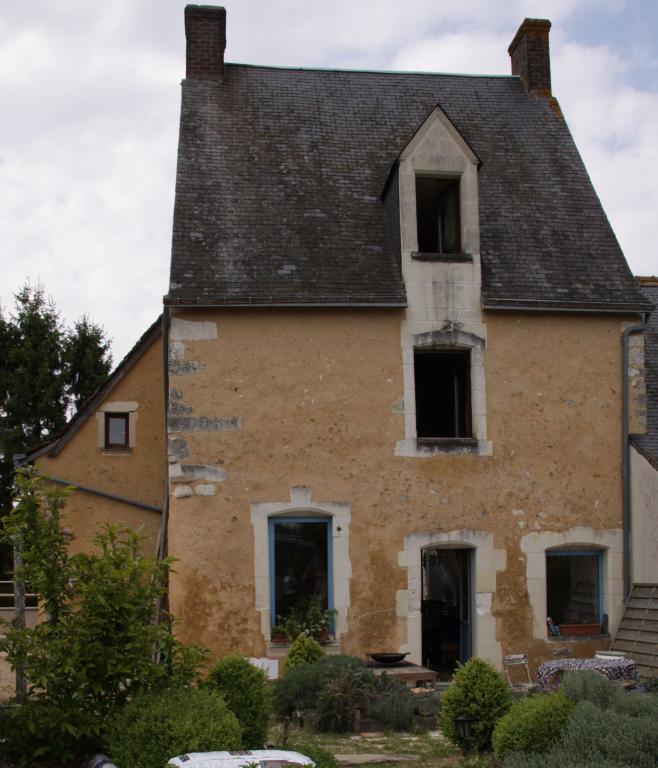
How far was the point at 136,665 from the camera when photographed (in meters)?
7.90

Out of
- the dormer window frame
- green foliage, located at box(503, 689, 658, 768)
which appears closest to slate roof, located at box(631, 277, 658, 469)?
the dormer window frame

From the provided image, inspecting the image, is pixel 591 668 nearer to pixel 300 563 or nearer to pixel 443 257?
pixel 300 563

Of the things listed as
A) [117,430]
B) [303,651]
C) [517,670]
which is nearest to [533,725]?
[303,651]

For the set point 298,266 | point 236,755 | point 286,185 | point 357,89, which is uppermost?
point 357,89

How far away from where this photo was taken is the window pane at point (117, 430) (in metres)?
15.8

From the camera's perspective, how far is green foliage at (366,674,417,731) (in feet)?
32.2

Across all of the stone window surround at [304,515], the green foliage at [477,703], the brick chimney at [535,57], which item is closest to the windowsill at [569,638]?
the stone window surround at [304,515]

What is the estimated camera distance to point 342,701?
32.0 ft

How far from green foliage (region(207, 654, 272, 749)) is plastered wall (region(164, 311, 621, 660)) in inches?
151

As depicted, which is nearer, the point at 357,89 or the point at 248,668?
the point at 248,668

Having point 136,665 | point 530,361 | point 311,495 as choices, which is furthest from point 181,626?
point 530,361

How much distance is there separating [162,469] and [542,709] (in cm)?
906

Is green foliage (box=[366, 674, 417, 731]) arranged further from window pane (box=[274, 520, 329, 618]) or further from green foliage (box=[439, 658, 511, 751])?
window pane (box=[274, 520, 329, 618])

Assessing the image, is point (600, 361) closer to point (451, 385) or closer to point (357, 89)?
point (451, 385)
